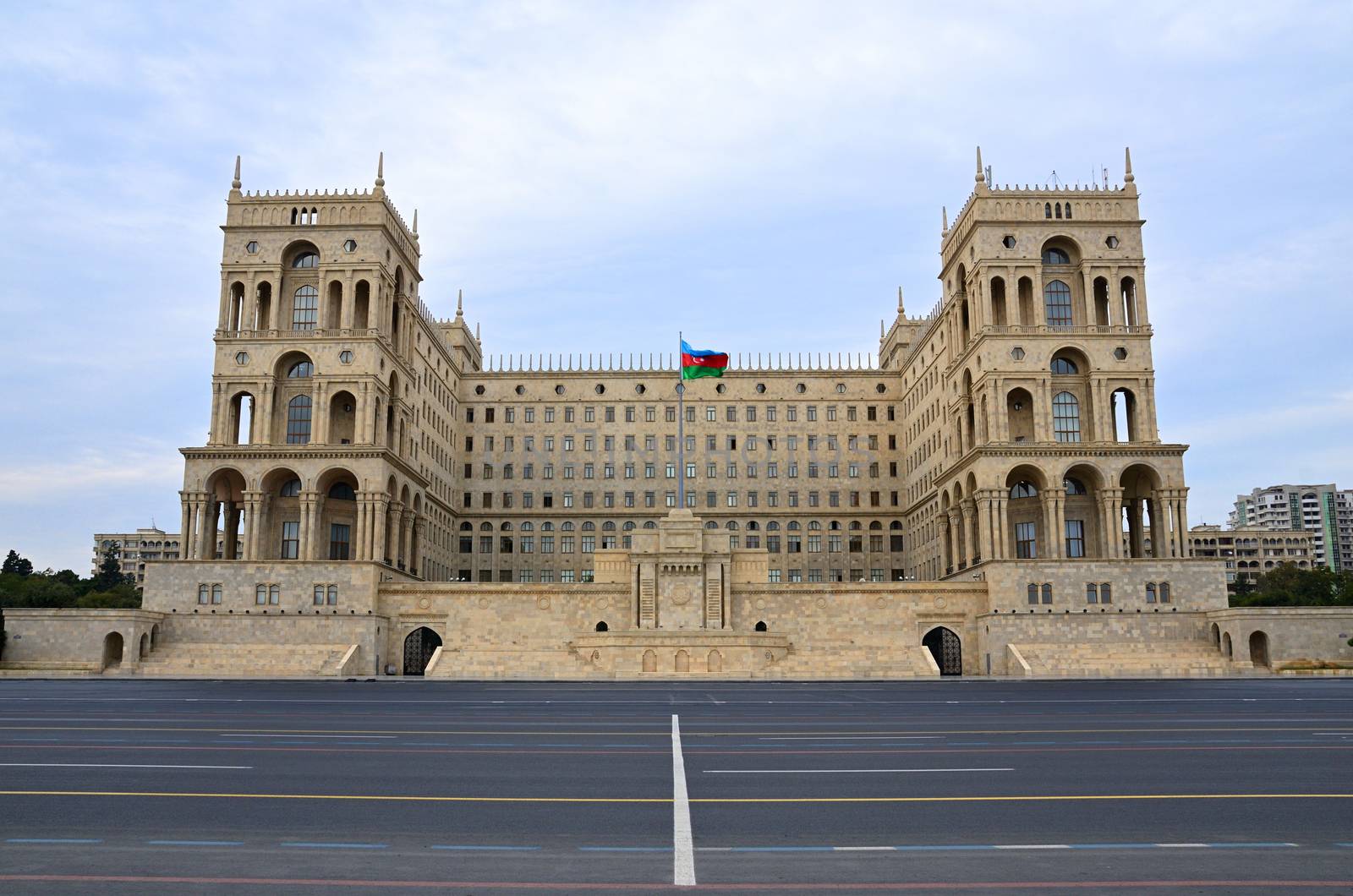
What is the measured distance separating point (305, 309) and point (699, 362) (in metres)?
29.1

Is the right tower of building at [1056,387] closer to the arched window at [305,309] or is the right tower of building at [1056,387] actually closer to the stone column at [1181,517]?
the stone column at [1181,517]

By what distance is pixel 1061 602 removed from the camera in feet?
237

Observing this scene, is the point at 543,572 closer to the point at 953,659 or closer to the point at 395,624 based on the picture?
the point at 395,624

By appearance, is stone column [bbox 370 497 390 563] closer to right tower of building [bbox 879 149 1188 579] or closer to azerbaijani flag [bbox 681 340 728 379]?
azerbaijani flag [bbox 681 340 728 379]

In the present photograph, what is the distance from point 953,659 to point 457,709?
169 feet

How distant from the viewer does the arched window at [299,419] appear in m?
81.1

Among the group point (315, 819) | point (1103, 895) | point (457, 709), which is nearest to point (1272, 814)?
point (1103, 895)

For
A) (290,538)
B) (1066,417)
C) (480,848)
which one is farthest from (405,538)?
(480,848)

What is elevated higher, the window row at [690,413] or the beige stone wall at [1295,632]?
the window row at [690,413]

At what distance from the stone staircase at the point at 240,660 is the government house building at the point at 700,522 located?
21cm

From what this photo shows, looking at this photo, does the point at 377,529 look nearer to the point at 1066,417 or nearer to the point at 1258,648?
the point at 1066,417

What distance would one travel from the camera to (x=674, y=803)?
16.7 metres

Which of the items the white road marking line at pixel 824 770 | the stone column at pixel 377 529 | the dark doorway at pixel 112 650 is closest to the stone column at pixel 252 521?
the stone column at pixel 377 529

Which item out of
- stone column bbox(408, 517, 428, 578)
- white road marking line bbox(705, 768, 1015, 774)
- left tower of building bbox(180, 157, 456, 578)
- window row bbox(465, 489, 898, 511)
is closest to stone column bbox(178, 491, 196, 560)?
left tower of building bbox(180, 157, 456, 578)
